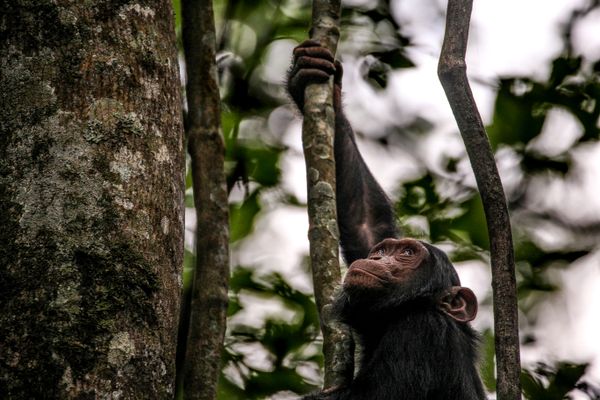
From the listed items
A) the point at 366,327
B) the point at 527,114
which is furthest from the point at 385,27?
the point at 366,327

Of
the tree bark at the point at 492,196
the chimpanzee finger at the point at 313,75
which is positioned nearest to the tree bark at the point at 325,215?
the chimpanzee finger at the point at 313,75

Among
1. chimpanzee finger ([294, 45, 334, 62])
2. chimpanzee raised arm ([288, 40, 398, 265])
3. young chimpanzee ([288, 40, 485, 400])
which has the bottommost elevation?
young chimpanzee ([288, 40, 485, 400])

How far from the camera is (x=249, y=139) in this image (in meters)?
6.72

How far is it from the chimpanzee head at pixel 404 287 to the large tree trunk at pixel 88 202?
210 centimetres

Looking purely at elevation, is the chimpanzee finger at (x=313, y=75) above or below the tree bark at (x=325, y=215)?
above

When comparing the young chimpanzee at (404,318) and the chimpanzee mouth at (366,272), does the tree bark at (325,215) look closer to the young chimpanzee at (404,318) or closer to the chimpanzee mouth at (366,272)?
the young chimpanzee at (404,318)

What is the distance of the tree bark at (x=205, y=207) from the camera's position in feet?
14.8

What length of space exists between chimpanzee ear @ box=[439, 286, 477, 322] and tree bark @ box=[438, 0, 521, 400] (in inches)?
66.0

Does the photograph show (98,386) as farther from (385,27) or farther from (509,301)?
(385,27)

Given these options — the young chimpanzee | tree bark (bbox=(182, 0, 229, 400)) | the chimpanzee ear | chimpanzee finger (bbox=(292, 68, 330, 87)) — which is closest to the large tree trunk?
tree bark (bbox=(182, 0, 229, 400))

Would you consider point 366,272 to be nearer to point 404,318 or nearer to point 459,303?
point 404,318

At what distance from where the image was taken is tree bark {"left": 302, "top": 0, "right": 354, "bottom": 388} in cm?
412

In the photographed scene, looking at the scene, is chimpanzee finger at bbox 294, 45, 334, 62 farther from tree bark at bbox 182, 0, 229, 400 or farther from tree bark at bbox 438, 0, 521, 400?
tree bark at bbox 438, 0, 521, 400

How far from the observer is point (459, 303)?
5.10 metres
